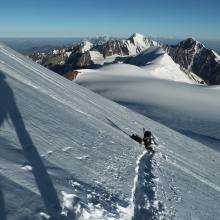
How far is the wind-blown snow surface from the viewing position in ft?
28.1

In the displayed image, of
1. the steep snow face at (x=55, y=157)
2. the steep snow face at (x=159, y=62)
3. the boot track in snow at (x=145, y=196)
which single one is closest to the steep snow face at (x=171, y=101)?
the steep snow face at (x=55, y=157)

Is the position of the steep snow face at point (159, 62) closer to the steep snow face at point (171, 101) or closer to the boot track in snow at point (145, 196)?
the steep snow face at point (171, 101)

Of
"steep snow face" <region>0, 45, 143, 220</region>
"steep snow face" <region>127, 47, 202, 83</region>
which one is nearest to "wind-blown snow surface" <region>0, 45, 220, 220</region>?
"steep snow face" <region>0, 45, 143, 220</region>

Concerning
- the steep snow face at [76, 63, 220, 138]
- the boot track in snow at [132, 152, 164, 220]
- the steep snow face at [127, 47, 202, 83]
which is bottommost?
the steep snow face at [127, 47, 202, 83]

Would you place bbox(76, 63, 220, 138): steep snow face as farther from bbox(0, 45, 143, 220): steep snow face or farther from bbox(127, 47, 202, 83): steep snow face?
bbox(127, 47, 202, 83): steep snow face

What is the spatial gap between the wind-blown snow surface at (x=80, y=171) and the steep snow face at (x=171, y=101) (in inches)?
678

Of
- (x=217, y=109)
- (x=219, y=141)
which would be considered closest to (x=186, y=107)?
(x=217, y=109)

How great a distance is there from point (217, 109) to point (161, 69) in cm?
8605

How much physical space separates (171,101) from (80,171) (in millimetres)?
40405

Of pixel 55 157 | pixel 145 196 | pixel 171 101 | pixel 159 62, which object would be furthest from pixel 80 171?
pixel 159 62

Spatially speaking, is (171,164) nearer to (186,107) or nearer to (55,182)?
(55,182)

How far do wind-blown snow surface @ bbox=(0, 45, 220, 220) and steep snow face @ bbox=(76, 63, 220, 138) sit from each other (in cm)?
1722

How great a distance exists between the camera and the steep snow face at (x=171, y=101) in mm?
37891

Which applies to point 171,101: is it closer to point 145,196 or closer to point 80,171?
point 145,196
